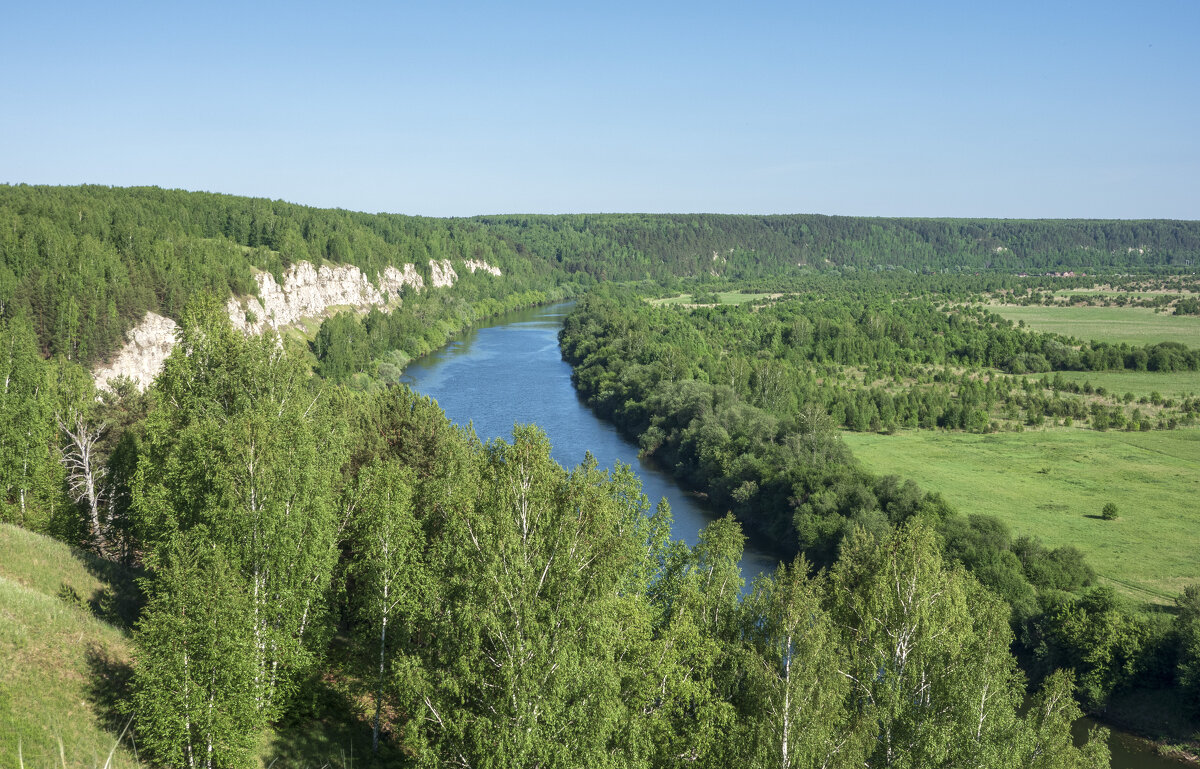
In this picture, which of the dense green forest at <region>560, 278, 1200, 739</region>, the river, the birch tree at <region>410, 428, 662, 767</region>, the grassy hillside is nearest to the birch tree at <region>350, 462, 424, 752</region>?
Result: the birch tree at <region>410, 428, 662, 767</region>

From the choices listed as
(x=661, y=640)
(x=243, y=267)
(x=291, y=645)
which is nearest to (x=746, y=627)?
(x=661, y=640)

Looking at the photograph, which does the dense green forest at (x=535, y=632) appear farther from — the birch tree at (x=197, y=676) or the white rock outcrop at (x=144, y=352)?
the white rock outcrop at (x=144, y=352)

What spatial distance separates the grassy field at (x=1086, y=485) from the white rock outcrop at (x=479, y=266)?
125 meters

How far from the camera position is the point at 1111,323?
139500 millimetres

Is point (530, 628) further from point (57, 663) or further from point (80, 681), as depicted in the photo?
point (57, 663)

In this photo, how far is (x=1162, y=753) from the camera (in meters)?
28.0

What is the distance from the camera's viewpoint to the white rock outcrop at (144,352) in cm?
6212

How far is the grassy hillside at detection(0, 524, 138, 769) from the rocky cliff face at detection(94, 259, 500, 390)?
25.4 metres

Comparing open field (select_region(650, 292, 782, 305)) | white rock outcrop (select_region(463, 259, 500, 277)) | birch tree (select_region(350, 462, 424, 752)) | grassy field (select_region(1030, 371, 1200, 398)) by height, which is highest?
white rock outcrop (select_region(463, 259, 500, 277))

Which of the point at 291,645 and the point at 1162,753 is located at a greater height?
the point at 291,645

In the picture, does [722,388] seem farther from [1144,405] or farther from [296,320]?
[296,320]

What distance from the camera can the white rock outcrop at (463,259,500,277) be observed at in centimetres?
18050

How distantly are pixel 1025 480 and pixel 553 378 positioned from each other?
161 feet

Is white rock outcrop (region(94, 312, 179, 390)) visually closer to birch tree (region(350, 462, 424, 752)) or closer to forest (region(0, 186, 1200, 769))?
forest (region(0, 186, 1200, 769))
